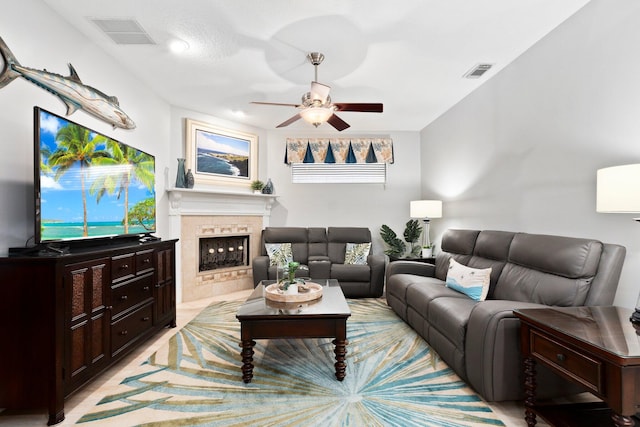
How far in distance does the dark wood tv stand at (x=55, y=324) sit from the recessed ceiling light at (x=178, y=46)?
1816 mm

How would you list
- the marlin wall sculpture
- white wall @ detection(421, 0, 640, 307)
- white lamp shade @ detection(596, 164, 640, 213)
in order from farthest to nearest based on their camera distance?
1. white wall @ detection(421, 0, 640, 307)
2. the marlin wall sculpture
3. white lamp shade @ detection(596, 164, 640, 213)

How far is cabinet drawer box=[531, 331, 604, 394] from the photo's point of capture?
1.26m

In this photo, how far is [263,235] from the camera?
16.3 feet

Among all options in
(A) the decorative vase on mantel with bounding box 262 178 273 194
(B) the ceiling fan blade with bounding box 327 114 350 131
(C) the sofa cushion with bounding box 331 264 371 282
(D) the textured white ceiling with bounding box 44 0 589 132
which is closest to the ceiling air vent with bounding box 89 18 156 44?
(D) the textured white ceiling with bounding box 44 0 589 132

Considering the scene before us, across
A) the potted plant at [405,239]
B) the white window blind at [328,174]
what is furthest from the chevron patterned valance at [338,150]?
the potted plant at [405,239]

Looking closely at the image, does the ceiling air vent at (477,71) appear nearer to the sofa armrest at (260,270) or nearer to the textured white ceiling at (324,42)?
the textured white ceiling at (324,42)

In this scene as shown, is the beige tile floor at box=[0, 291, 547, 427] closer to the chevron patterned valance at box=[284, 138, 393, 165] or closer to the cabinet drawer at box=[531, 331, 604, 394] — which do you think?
the cabinet drawer at box=[531, 331, 604, 394]

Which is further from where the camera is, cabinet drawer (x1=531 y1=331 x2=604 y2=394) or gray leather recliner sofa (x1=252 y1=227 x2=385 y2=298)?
gray leather recliner sofa (x1=252 y1=227 x2=385 y2=298)

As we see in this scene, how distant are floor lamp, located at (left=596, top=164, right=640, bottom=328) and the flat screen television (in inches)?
123

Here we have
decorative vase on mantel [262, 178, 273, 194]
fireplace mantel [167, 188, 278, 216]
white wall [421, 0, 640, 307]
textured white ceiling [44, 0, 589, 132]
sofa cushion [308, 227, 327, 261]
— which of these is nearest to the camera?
white wall [421, 0, 640, 307]

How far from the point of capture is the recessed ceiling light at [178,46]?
2.64 meters

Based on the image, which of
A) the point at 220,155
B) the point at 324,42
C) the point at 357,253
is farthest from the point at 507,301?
the point at 220,155

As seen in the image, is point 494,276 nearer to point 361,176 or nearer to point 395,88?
point 395,88

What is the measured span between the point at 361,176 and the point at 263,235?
6.48 ft
